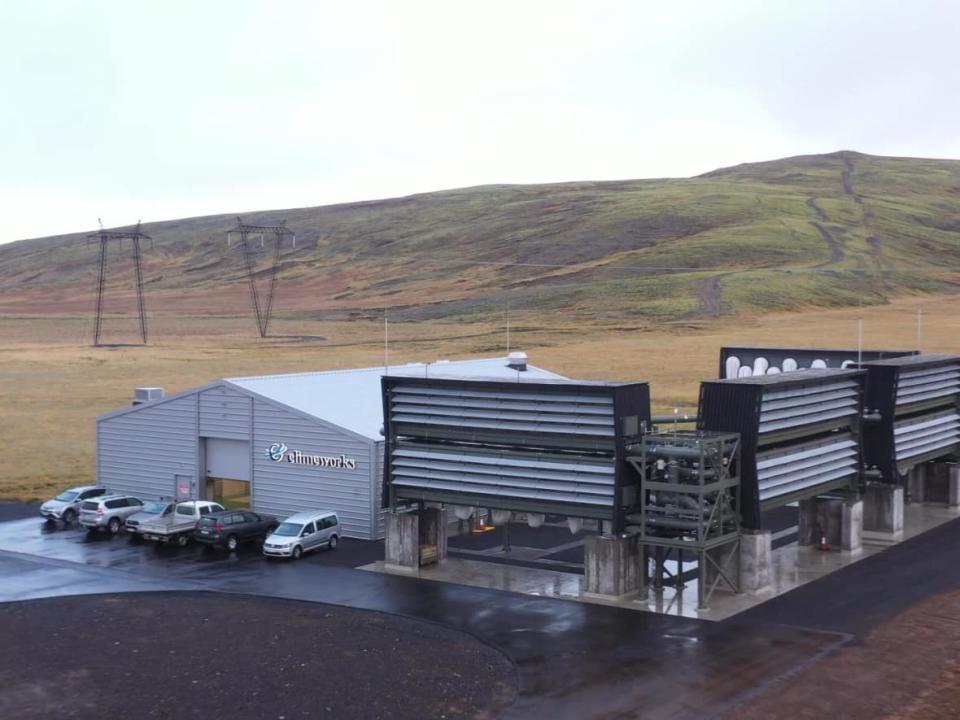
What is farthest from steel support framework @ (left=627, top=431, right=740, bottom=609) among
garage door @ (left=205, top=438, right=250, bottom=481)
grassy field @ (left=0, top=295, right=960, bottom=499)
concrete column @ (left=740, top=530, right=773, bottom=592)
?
grassy field @ (left=0, top=295, right=960, bottom=499)

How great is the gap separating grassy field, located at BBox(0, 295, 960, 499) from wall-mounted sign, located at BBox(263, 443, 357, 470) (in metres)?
13.7

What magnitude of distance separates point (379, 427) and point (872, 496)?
17.0 meters

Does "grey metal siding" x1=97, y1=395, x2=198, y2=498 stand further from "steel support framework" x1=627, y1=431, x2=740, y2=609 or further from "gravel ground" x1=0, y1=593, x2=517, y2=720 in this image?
"steel support framework" x1=627, y1=431, x2=740, y2=609

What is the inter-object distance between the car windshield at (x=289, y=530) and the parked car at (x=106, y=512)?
24.7 ft

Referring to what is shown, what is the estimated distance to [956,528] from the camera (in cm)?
3938

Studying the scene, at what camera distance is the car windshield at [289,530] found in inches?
1387

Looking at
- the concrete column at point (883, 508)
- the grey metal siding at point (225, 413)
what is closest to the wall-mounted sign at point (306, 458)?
the grey metal siding at point (225, 413)

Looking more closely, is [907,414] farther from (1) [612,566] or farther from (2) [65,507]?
(2) [65,507]

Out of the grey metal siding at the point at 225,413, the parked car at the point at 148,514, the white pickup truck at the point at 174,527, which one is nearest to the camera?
the white pickup truck at the point at 174,527

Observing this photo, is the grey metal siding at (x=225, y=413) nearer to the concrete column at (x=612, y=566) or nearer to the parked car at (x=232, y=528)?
the parked car at (x=232, y=528)

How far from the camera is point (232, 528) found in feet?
119

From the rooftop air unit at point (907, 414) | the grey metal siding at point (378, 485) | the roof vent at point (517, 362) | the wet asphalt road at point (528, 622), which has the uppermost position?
the roof vent at point (517, 362)

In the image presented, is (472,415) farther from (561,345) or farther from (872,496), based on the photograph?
(561,345)

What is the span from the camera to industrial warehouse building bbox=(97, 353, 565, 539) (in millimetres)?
38406
